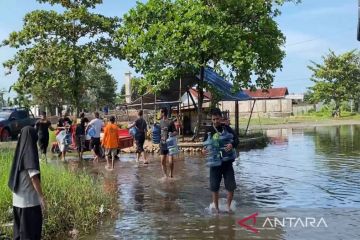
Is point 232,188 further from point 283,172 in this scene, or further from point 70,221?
point 283,172

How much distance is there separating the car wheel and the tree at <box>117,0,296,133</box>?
317 inches

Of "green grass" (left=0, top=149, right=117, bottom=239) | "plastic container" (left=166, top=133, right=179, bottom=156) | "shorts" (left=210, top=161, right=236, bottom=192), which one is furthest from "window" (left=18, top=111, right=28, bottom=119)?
"shorts" (left=210, top=161, right=236, bottom=192)

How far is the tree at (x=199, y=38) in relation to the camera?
805 inches

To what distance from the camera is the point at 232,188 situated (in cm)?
903

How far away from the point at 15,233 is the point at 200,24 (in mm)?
15387

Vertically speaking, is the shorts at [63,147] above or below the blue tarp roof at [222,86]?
below

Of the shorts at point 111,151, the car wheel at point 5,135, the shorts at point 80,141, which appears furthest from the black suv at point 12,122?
the shorts at point 111,151

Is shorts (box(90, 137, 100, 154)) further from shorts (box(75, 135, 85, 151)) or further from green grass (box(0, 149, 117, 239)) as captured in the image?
green grass (box(0, 149, 117, 239))

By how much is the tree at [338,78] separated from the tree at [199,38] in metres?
37.6

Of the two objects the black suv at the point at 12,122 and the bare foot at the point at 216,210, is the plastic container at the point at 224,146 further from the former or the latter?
the black suv at the point at 12,122

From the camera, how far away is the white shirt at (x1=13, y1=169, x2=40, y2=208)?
5949 millimetres

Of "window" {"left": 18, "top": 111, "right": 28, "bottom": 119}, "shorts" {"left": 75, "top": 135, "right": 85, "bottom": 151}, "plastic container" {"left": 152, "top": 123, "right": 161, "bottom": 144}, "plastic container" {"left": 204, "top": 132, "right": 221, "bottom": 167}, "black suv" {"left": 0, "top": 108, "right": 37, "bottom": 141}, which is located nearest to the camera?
"plastic container" {"left": 204, "top": 132, "right": 221, "bottom": 167}

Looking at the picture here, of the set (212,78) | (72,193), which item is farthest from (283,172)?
(212,78)

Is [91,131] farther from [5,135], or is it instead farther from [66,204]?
[66,204]
